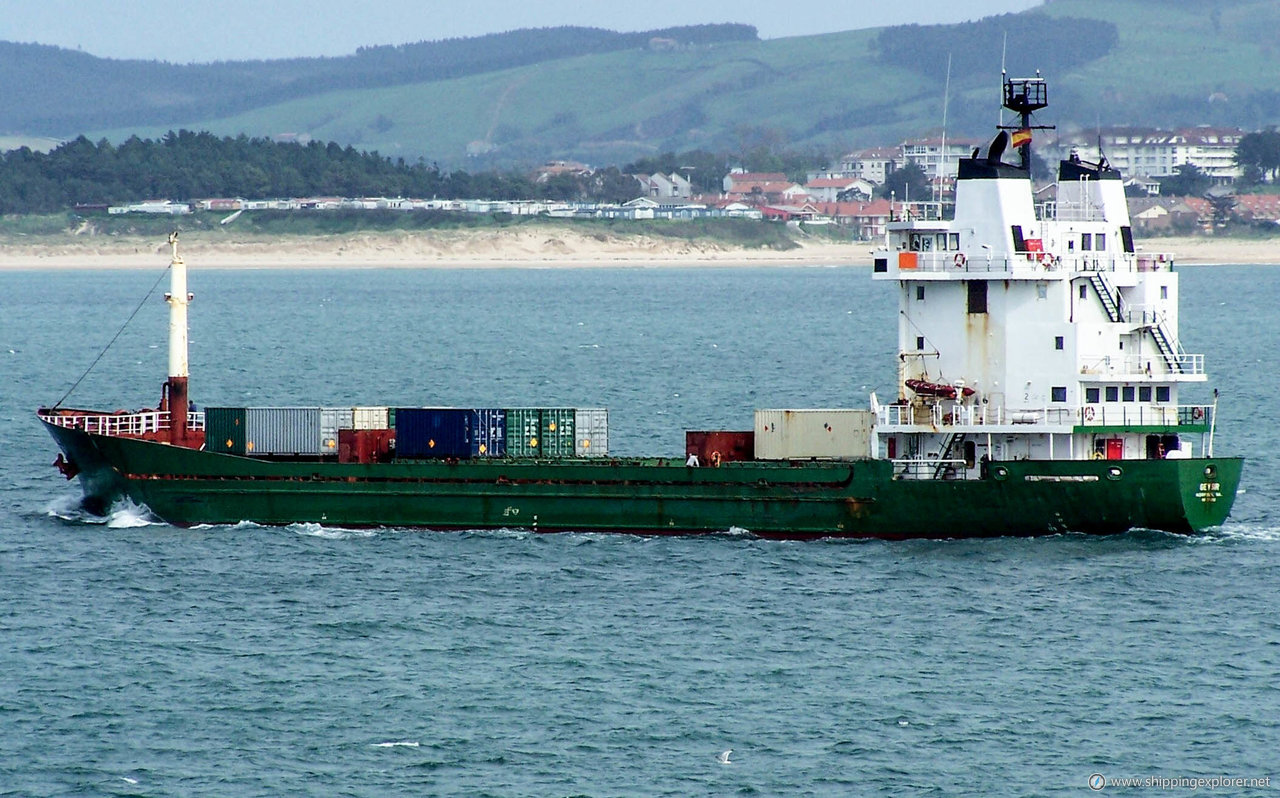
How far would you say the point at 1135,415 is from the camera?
142 feet

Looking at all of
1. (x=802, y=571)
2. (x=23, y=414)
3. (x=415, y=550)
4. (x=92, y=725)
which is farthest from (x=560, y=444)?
(x=23, y=414)

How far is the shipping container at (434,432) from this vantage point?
46.2 metres

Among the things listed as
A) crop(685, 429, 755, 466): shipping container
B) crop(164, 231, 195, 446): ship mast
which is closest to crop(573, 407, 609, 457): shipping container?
crop(685, 429, 755, 466): shipping container

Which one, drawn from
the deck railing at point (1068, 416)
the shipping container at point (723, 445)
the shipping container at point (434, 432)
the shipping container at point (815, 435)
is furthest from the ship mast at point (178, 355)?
the deck railing at point (1068, 416)

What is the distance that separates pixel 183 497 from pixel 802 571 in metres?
16.3

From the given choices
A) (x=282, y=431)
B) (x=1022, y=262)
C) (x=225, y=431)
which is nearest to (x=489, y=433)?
(x=282, y=431)

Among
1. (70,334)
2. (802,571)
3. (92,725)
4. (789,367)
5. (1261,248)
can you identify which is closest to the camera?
(92,725)

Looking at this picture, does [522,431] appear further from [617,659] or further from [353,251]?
[353,251]

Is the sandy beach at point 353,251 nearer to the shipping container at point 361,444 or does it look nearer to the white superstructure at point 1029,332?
the shipping container at point 361,444

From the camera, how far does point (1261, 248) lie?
198875mm

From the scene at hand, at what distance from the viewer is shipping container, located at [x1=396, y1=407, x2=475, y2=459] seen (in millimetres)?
46156

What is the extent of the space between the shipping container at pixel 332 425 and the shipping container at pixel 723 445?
29.4 ft

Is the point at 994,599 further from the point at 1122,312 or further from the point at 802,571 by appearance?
the point at 1122,312

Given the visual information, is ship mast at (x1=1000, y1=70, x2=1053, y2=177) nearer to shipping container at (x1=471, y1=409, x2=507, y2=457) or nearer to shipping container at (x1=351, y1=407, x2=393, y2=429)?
shipping container at (x1=471, y1=409, x2=507, y2=457)
